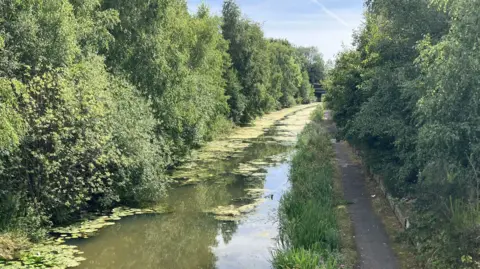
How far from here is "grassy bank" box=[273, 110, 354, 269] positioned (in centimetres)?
814

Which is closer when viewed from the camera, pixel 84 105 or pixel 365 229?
pixel 365 229

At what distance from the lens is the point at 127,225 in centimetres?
1258

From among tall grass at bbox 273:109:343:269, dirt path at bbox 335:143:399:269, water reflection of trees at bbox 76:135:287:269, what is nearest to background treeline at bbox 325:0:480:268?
dirt path at bbox 335:143:399:269

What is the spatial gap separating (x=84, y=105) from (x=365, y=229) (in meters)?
8.54

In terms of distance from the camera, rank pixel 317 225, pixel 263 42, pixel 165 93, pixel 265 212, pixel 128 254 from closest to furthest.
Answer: pixel 317 225
pixel 128 254
pixel 265 212
pixel 165 93
pixel 263 42

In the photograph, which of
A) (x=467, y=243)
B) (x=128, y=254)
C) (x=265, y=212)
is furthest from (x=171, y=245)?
(x=467, y=243)

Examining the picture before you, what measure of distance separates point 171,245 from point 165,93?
899cm

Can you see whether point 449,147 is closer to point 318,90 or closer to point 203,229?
point 203,229

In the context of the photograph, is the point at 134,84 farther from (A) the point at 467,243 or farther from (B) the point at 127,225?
(A) the point at 467,243

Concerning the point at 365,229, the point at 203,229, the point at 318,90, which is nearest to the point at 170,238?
the point at 203,229

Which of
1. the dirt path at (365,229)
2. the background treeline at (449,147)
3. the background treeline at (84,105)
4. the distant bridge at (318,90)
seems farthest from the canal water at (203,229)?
the distant bridge at (318,90)

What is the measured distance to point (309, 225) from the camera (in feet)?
31.6

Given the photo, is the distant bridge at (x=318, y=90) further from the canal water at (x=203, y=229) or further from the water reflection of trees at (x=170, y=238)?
the water reflection of trees at (x=170, y=238)

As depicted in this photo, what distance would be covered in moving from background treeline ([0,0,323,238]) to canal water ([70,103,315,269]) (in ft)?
4.30
